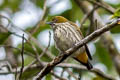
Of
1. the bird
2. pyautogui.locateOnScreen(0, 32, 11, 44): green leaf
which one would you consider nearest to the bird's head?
the bird

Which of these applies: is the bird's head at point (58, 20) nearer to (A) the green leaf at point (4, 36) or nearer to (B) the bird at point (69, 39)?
(B) the bird at point (69, 39)

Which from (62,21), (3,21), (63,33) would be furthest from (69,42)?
(3,21)

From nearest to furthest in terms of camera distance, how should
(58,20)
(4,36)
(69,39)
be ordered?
(69,39)
(58,20)
(4,36)

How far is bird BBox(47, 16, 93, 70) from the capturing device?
4059 millimetres

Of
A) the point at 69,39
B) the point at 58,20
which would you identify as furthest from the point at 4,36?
the point at 69,39

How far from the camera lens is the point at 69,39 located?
4.09 meters

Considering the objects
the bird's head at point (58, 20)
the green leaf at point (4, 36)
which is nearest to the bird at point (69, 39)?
the bird's head at point (58, 20)

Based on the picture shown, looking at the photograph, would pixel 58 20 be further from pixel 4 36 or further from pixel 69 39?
pixel 4 36

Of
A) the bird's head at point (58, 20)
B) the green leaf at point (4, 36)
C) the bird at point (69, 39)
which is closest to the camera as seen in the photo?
the bird at point (69, 39)

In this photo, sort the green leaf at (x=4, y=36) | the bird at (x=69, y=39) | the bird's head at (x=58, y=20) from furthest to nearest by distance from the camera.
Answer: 1. the green leaf at (x=4, y=36)
2. the bird's head at (x=58, y=20)
3. the bird at (x=69, y=39)

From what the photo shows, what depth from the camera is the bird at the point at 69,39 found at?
4.06m

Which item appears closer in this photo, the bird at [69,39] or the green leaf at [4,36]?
the bird at [69,39]

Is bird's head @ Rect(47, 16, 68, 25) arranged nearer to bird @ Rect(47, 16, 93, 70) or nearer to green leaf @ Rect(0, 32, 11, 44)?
bird @ Rect(47, 16, 93, 70)

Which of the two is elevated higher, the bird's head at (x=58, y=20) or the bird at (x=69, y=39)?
the bird's head at (x=58, y=20)
